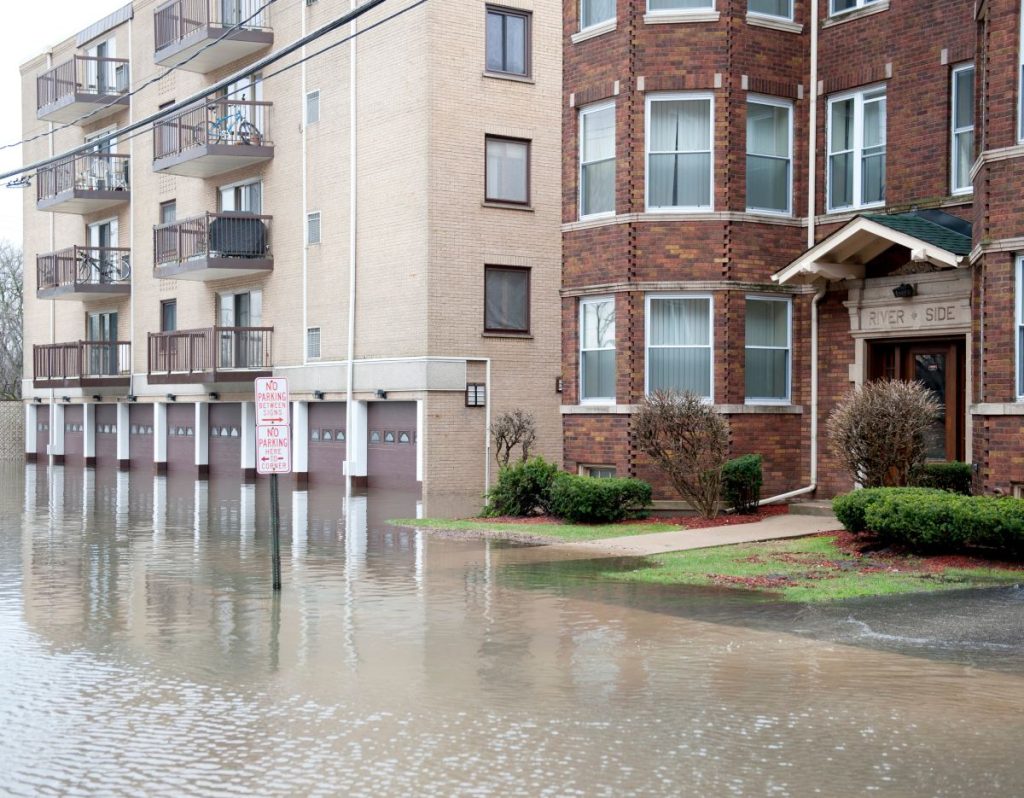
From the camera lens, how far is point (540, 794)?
21.7 ft

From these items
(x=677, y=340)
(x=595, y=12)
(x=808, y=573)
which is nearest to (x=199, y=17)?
(x=595, y=12)

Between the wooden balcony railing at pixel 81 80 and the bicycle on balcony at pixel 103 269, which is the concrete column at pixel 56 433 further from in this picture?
the wooden balcony railing at pixel 81 80

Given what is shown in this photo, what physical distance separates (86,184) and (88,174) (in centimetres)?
62

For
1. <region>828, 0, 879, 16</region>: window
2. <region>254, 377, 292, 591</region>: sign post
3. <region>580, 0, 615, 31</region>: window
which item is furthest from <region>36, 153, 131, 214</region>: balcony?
<region>254, 377, 292, 591</region>: sign post

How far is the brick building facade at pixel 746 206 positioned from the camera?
20516 millimetres

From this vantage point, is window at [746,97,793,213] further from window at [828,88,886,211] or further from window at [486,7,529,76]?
window at [486,7,529,76]

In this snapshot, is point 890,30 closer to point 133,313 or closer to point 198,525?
point 198,525

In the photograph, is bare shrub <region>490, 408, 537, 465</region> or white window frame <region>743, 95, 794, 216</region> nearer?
white window frame <region>743, 95, 794, 216</region>

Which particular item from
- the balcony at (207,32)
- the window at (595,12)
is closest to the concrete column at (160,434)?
the balcony at (207,32)

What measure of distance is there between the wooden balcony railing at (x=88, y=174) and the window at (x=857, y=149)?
84.0ft

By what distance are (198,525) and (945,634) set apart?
14058 millimetres

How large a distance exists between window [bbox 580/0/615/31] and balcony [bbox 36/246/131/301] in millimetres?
22607

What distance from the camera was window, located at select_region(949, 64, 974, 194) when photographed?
19.6 m

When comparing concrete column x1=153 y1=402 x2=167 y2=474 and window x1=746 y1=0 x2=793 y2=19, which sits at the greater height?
window x1=746 y1=0 x2=793 y2=19
